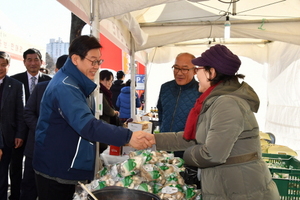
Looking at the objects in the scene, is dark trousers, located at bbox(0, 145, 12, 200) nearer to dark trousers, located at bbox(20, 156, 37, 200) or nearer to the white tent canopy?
dark trousers, located at bbox(20, 156, 37, 200)

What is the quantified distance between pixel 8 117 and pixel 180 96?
208cm

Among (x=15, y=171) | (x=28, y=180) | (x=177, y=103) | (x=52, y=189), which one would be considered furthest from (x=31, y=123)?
(x=177, y=103)

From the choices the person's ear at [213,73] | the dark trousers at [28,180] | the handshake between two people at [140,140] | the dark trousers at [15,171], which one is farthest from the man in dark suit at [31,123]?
the person's ear at [213,73]

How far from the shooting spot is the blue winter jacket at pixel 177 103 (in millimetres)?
3211

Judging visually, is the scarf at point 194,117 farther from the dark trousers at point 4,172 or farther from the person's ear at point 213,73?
the dark trousers at point 4,172

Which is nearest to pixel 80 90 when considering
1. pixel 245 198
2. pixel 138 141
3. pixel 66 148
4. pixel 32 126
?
pixel 66 148

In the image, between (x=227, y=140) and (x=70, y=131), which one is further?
(x=70, y=131)

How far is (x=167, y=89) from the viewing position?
3494 millimetres

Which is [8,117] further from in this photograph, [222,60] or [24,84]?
[222,60]

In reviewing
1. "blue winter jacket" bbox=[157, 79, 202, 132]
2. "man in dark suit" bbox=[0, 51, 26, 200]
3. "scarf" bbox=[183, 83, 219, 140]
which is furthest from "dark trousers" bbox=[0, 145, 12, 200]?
"scarf" bbox=[183, 83, 219, 140]

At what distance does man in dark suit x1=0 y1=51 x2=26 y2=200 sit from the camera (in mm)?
3393

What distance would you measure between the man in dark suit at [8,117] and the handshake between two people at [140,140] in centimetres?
208

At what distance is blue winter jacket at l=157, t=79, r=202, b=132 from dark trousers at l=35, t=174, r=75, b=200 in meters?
1.58

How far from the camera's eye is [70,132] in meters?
1.83
